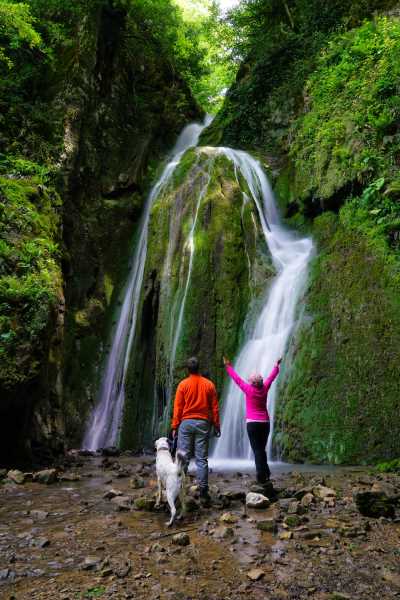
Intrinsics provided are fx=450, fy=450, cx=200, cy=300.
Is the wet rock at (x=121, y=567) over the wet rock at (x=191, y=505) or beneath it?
over

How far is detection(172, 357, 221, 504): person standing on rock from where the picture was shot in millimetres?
5188

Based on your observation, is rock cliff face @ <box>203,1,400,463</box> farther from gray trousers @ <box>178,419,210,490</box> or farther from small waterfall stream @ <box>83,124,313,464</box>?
gray trousers @ <box>178,419,210,490</box>

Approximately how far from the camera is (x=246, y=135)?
18062 mm

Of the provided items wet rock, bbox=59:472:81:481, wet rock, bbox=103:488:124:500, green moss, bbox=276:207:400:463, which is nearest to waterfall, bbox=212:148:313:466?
green moss, bbox=276:207:400:463

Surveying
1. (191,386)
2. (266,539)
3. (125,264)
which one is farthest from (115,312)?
(266,539)

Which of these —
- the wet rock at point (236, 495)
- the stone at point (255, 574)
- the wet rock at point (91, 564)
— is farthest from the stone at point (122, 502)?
the stone at point (255, 574)

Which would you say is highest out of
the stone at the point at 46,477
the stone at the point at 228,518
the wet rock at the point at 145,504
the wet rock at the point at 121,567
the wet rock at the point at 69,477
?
the wet rock at the point at 121,567

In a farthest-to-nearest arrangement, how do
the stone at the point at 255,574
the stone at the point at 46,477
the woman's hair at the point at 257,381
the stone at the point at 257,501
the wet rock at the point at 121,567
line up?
the stone at the point at 46,477
the woman's hair at the point at 257,381
the stone at the point at 257,501
the wet rock at the point at 121,567
the stone at the point at 255,574

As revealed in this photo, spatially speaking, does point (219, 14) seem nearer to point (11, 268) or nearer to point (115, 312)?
point (115, 312)

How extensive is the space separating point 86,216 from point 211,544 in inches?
495

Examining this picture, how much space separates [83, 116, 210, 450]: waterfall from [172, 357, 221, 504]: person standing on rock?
722 cm

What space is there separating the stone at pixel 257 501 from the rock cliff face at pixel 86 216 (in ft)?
15.3

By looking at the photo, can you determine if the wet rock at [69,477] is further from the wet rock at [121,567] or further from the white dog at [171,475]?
the wet rock at [121,567]

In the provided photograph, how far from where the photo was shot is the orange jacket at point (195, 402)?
5305 mm
